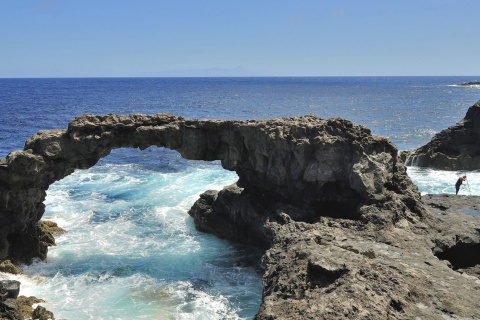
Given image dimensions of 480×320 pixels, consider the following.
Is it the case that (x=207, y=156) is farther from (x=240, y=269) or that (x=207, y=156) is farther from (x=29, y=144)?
(x=29, y=144)

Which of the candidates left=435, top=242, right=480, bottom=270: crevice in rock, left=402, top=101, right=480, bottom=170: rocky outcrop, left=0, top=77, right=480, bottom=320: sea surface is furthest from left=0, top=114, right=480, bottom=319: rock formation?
left=402, top=101, right=480, bottom=170: rocky outcrop

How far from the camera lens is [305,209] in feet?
67.2

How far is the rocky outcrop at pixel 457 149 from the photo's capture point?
42031mm

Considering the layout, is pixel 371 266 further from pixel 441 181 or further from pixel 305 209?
pixel 441 181

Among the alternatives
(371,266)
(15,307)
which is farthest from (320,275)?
(15,307)

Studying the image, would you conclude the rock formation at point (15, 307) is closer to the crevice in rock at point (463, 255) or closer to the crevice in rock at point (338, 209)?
the crevice in rock at point (338, 209)

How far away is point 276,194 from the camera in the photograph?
2308cm

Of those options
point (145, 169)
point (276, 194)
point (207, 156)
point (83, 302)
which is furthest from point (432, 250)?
point (145, 169)

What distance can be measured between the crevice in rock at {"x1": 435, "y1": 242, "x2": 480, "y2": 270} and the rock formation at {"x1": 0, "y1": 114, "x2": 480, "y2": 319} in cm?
45

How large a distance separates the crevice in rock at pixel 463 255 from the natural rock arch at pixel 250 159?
222 centimetres

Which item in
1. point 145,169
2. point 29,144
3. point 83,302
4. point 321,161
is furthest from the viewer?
point 145,169

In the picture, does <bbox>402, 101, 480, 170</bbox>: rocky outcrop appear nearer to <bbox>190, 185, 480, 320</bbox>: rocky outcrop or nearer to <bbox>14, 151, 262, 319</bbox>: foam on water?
<bbox>190, 185, 480, 320</bbox>: rocky outcrop

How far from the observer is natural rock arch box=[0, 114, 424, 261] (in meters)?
20.1

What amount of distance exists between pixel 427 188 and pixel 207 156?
2055 centimetres
